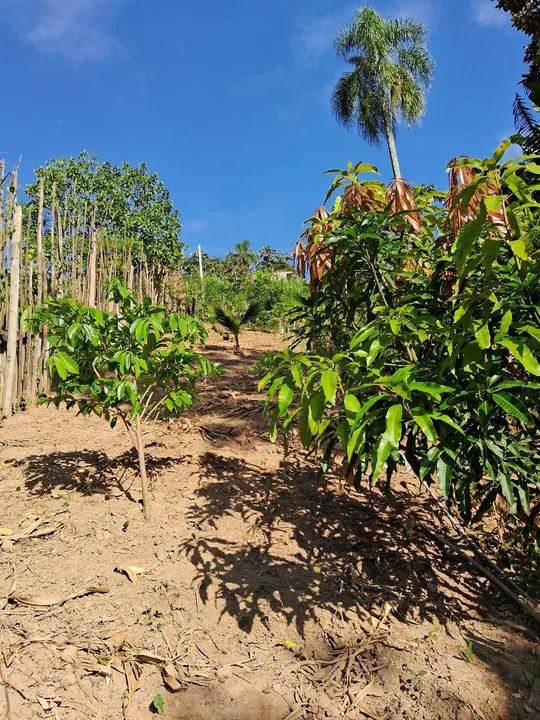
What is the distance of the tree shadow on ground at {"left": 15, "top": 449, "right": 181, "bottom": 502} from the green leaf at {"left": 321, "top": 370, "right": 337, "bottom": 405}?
2277 mm

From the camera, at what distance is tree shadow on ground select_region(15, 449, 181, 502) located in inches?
129

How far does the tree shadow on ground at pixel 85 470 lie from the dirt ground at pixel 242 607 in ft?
0.06

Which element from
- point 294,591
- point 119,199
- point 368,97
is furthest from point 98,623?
point 368,97

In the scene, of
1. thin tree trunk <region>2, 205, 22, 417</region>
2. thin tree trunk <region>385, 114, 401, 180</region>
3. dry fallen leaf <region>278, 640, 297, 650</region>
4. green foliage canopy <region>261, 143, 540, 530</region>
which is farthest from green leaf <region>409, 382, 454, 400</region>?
thin tree trunk <region>385, 114, 401, 180</region>

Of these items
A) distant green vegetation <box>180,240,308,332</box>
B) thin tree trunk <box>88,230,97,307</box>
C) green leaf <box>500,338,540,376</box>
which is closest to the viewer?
green leaf <box>500,338,540,376</box>

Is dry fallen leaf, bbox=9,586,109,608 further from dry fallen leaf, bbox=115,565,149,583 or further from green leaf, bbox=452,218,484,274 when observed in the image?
green leaf, bbox=452,218,484,274

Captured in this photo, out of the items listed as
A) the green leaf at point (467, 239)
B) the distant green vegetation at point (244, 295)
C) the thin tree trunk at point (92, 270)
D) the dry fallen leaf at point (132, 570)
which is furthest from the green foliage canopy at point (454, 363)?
the distant green vegetation at point (244, 295)

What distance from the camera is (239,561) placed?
8.11 ft

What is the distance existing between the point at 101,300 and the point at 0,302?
2.51m

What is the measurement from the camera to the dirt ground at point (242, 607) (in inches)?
68.2

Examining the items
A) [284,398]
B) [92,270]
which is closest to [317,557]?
[284,398]

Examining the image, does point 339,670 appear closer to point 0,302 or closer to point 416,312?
point 416,312

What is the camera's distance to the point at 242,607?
7.12 feet

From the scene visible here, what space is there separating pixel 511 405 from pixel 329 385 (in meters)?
0.48
